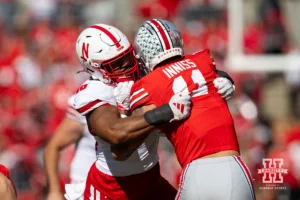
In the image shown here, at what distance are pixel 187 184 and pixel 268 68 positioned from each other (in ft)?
18.5

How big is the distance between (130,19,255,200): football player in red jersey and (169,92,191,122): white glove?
0.02 m

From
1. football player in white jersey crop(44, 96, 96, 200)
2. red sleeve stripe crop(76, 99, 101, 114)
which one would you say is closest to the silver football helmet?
red sleeve stripe crop(76, 99, 101, 114)

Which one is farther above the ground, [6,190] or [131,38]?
[6,190]

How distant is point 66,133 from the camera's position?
18.6 ft

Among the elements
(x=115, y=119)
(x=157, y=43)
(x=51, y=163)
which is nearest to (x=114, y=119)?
(x=115, y=119)

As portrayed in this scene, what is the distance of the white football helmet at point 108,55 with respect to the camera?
4691 millimetres

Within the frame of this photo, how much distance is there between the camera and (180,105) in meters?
4.27

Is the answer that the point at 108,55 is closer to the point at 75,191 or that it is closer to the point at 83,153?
the point at 75,191

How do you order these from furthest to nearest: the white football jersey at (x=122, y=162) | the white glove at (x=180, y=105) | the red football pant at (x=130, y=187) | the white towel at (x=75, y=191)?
1. the white towel at (x=75, y=191)
2. the red football pant at (x=130, y=187)
3. the white football jersey at (x=122, y=162)
4. the white glove at (x=180, y=105)

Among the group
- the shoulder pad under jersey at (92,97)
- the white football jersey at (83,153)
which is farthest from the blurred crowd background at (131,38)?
the shoulder pad under jersey at (92,97)

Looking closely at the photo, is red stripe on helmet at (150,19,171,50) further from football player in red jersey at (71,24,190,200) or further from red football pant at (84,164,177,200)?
red football pant at (84,164,177,200)

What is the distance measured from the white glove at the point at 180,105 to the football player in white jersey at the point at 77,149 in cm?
142

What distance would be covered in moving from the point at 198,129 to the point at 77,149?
1.63 m

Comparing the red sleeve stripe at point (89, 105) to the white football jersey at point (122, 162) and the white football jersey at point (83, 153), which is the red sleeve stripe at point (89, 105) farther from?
the white football jersey at point (83, 153)
